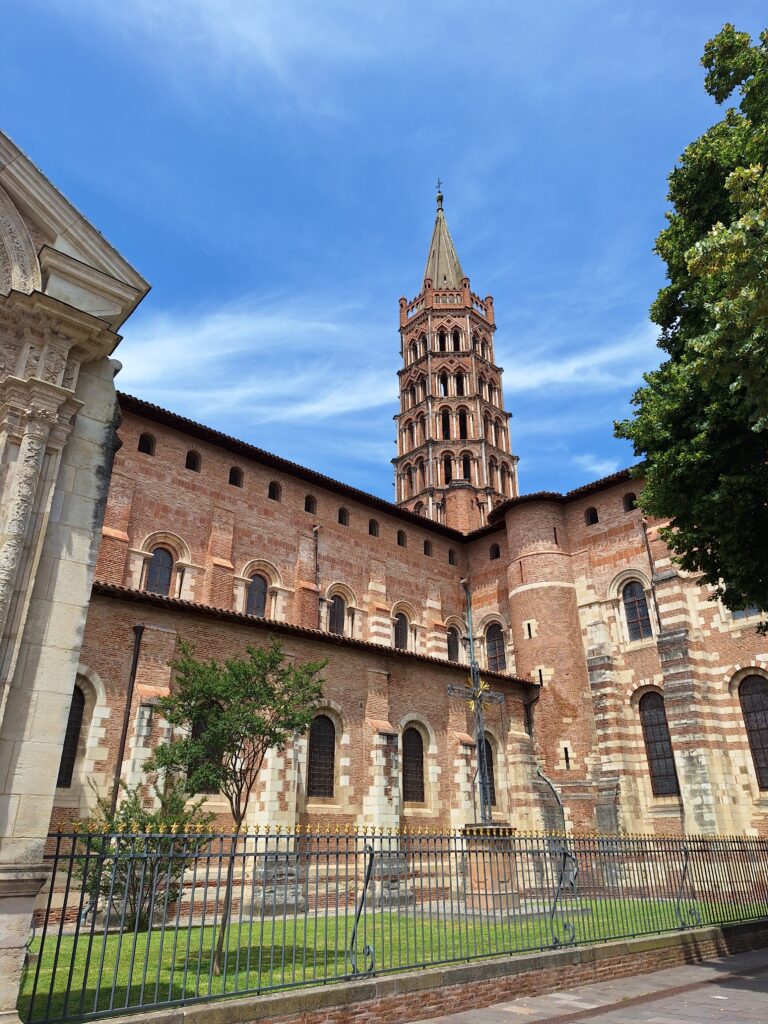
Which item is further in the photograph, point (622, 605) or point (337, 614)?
point (337, 614)

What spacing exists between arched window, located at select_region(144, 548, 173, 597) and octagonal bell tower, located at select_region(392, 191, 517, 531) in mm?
21713

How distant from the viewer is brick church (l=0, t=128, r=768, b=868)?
7.30 meters

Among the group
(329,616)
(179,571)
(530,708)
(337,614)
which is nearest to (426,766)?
(530,708)

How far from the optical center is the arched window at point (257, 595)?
24.7 m

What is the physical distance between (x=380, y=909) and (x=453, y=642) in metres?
21.2

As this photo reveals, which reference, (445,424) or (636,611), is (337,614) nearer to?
(636,611)

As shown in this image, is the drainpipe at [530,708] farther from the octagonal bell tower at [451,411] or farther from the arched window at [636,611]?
the octagonal bell tower at [451,411]

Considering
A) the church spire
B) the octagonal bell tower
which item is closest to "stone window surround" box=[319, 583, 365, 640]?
the octagonal bell tower

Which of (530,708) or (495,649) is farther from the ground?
(495,649)

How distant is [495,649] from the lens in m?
30.8

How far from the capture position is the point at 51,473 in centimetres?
734

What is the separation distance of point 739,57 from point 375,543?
20.3 metres

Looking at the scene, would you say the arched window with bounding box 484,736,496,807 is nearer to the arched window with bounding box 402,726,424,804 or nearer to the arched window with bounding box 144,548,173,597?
the arched window with bounding box 402,726,424,804

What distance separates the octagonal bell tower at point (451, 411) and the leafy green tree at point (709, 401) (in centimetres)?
2776
